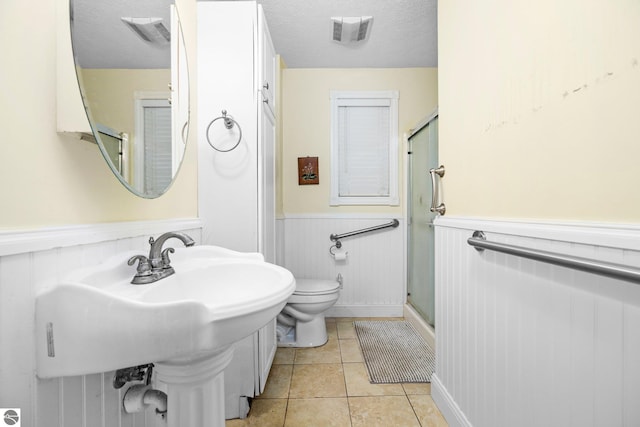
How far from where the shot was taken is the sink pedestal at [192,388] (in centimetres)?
67

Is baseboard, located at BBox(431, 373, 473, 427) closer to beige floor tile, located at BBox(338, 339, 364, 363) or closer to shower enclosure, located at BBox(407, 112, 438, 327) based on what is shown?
beige floor tile, located at BBox(338, 339, 364, 363)

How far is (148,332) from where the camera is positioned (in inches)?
20.8

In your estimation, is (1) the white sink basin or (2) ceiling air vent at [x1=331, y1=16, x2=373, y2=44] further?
(2) ceiling air vent at [x1=331, y1=16, x2=373, y2=44]

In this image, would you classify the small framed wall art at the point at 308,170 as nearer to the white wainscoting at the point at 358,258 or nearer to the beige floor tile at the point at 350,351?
the white wainscoting at the point at 358,258

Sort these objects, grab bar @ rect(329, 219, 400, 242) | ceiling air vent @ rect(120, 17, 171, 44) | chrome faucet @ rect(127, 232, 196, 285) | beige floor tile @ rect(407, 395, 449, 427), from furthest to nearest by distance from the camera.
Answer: grab bar @ rect(329, 219, 400, 242) → beige floor tile @ rect(407, 395, 449, 427) → ceiling air vent @ rect(120, 17, 171, 44) → chrome faucet @ rect(127, 232, 196, 285)

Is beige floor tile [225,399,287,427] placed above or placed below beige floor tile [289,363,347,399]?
below

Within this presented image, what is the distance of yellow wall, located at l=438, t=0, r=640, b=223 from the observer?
575mm

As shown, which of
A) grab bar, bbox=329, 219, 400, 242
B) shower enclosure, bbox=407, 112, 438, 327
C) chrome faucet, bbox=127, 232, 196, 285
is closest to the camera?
chrome faucet, bbox=127, 232, 196, 285

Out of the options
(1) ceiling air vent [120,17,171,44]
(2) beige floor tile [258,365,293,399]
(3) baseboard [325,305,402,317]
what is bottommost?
(2) beige floor tile [258,365,293,399]

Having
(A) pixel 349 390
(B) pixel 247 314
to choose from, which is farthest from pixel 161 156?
(A) pixel 349 390

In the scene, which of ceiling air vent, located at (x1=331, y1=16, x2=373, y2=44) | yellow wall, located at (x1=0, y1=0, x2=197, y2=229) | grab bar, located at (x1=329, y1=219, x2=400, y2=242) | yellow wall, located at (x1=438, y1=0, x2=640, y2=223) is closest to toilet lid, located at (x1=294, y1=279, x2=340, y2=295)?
grab bar, located at (x1=329, y1=219, x2=400, y2=242)

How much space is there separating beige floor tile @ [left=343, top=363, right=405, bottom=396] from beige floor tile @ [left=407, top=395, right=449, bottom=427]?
84 mm

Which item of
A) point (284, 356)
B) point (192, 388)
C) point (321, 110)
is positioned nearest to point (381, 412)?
point (284, 356)

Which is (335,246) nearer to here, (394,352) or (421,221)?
(421,221)
